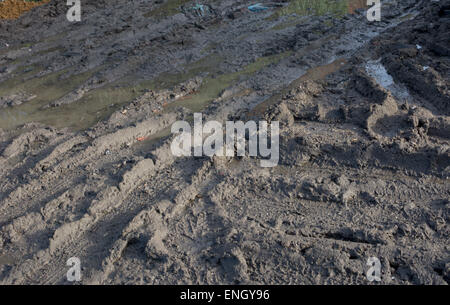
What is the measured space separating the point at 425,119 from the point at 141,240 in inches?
175

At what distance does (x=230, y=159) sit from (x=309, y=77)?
3464mm

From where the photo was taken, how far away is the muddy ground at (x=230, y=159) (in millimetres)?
3875

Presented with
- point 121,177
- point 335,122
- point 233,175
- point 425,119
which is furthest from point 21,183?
point 425,119

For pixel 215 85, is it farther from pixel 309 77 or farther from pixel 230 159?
pixel 230 159

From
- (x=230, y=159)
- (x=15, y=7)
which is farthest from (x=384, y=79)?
(x=15, y=7)

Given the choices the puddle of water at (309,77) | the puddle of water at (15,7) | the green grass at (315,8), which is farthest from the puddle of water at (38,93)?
the green grass at (315,8)

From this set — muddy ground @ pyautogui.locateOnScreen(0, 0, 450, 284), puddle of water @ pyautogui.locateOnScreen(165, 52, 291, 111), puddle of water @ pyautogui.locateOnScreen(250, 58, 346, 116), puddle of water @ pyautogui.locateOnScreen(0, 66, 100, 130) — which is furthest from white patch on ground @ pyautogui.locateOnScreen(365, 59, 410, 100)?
puddle of water @ pyautogui.locateOnScreen(0, 66, 100, 130)

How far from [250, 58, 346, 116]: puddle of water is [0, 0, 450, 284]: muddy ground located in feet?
0.14

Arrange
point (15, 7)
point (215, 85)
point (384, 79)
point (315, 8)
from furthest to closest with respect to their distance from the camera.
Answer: point (15, 7) < point (315, 8) < point (215, 85) < point (384, 79)

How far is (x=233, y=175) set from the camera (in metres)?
4.93

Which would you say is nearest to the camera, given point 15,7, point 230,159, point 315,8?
point 230,159

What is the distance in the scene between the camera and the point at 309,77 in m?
7.64
